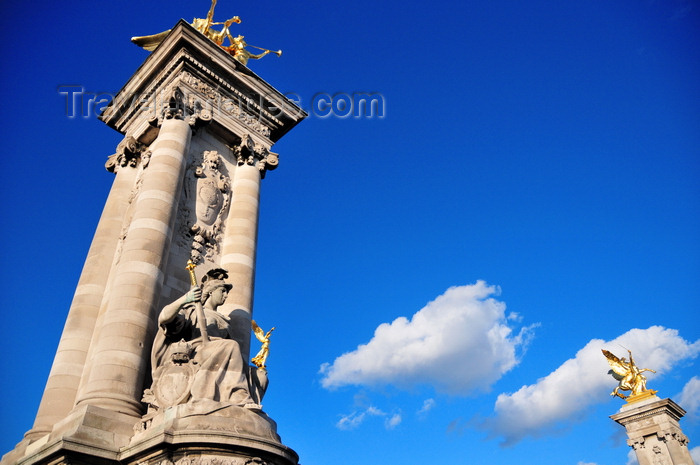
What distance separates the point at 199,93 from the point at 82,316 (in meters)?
7.17

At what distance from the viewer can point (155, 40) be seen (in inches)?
754

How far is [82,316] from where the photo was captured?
45.9 ft

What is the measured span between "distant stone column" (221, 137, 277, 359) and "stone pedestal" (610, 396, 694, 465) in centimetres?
2327

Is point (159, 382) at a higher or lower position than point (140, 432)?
higher

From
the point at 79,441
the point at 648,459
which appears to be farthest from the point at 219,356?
the point at 648,459

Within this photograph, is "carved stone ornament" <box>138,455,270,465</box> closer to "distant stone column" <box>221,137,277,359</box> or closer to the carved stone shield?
the carved stone shield

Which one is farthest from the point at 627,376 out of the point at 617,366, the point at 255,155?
the point at 255,155

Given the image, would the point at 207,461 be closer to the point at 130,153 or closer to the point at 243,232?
the point at 243,232

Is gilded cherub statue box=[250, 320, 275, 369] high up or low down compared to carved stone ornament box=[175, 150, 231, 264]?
down

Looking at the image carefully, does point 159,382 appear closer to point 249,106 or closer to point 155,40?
point 249,106

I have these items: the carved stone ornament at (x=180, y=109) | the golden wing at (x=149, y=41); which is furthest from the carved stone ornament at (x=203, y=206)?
the golden wing at (x=149, y=41)

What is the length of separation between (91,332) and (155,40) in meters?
10.3

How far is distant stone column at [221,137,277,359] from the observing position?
14.5 metres

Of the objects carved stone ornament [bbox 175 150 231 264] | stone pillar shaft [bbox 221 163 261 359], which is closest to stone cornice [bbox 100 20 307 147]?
carved stone ornament [bbox 175 150 231 264]
